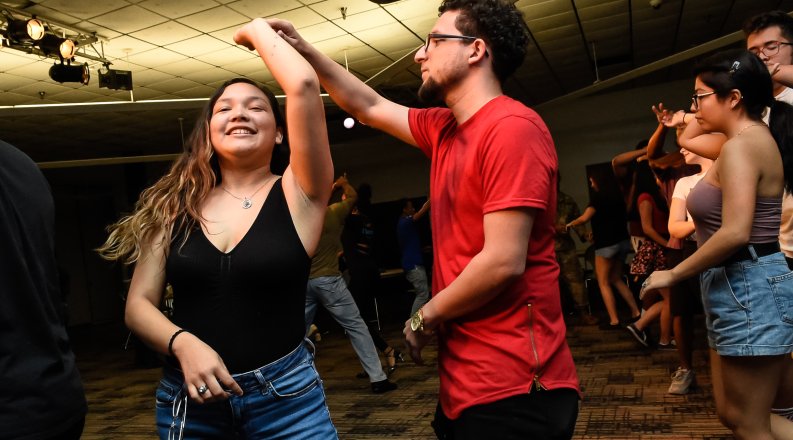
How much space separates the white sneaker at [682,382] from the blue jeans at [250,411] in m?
2.95

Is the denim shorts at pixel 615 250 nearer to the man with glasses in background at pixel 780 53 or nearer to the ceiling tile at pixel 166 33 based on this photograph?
the man with glasses in background at pixel 780 53

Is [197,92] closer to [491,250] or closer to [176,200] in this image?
[176,200]

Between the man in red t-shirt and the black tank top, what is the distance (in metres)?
0.31

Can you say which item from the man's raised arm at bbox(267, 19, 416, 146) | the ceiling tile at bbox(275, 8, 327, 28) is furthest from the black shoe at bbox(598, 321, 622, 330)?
the man's raised arm at bbox(267, 19, 416, 146)

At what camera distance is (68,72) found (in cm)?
613

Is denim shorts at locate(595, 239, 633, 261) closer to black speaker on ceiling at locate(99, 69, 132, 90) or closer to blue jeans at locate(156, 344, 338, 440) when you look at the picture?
blue jeans at locate(156, 344, 338, 440)

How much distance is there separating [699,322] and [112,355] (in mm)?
6961

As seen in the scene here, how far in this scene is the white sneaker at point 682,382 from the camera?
3.69 m

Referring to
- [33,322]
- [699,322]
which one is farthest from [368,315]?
[33,322]

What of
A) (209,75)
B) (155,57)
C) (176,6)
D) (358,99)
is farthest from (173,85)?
(358,99)

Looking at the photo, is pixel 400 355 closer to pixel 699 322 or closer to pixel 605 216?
pixel 605 216

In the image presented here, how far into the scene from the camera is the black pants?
1.21m

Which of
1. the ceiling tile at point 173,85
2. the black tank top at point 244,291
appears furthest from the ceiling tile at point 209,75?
the black tank top at point 244,291

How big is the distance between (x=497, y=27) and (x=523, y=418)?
82 cm
